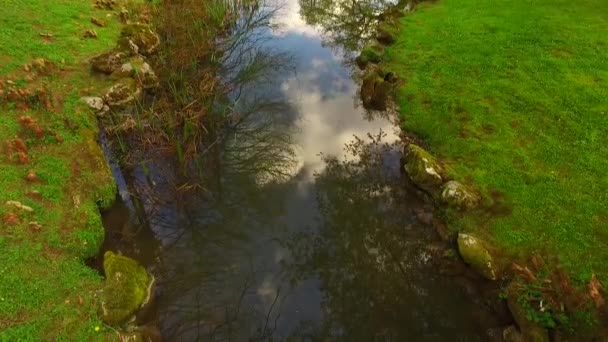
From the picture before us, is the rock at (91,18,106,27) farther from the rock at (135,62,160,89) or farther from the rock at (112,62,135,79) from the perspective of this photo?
the rock at (135,62,160,89)

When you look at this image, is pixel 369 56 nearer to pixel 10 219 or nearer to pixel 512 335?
pixel 512 335

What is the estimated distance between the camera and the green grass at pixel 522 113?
1181 cm

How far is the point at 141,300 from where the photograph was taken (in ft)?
33.8

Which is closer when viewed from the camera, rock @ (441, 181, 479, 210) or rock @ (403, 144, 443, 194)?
rock @ (441, 181, 479, 210)

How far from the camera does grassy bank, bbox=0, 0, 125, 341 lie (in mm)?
9188

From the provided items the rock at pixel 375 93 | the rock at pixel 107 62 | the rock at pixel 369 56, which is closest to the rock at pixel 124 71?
the rock at pixel 107 62

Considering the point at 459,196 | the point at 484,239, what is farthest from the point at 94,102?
the point at 484,239

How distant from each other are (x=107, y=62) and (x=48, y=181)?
25.0 feet

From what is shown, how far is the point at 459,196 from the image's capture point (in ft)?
41.9

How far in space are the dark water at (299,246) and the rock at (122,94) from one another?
356 cm

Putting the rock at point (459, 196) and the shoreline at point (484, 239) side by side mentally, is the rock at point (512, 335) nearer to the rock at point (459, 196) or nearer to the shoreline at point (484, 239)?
the shoreline at point (484, 239)

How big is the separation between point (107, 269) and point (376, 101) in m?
13.4

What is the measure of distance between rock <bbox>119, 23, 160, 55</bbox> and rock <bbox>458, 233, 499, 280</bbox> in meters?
16.8

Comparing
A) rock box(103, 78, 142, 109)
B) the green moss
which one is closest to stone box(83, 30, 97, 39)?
the green moss
